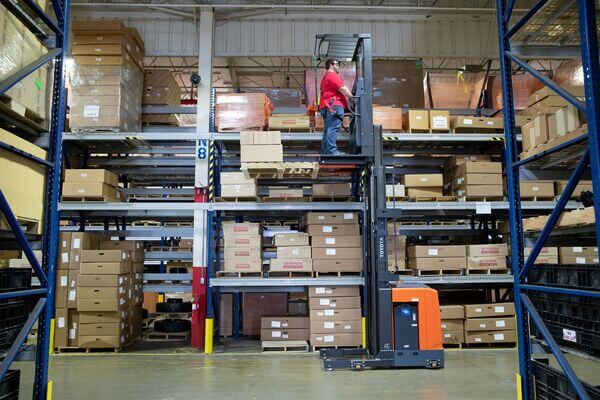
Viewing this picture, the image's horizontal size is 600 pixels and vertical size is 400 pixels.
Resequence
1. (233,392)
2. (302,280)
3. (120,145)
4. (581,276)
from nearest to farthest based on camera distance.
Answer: (581,276), (233,392), (302,280), (120,145)

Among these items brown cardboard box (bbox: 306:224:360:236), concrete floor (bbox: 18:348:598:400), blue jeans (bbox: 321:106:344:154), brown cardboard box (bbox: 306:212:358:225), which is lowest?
concrete floor (bbox: 18:348:598:400)

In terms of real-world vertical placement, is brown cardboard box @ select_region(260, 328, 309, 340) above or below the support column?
below

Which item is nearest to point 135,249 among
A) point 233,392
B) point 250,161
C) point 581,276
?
point 250,161

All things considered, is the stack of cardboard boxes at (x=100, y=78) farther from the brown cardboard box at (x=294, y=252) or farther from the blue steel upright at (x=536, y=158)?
the blue steel upright at (x=536, y=158)

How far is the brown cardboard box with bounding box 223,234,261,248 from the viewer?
26.8 ft

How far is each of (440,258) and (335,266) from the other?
6.73 feet

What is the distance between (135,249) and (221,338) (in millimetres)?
2587

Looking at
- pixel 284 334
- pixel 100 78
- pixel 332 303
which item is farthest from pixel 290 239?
pixel 100 78

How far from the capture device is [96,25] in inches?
341

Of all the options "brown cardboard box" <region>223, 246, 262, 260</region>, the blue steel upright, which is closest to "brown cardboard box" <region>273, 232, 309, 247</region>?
"brown cardboard box" <region>223, 246, 262, 260</region>

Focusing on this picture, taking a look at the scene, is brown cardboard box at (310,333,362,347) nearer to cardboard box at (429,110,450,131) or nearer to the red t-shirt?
the red t-shirt

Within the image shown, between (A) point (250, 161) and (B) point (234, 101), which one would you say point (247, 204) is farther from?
(B) point (234, 101)

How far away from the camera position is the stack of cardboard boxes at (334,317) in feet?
26.3

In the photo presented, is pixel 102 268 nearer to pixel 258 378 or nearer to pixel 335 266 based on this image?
pixel 258 378
